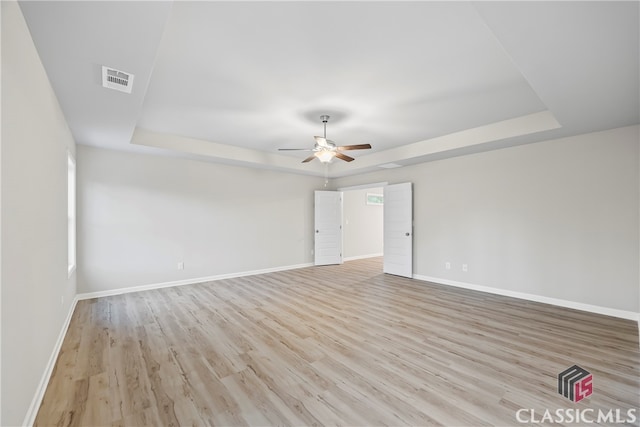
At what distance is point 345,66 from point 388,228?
4.37 m

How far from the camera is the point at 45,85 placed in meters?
2.28

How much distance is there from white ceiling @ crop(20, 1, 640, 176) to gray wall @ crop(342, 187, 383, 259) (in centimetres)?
428

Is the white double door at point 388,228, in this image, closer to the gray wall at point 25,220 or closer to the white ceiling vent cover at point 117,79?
the white ceiling vent cover at point 117,79

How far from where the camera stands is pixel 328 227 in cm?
749

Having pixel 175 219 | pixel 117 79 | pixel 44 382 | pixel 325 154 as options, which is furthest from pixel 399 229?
pixel 44 382

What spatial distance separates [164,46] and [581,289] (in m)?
5.78

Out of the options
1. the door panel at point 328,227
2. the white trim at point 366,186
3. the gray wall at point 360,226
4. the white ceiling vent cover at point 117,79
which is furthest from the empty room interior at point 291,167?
the gray wall at point 360,226

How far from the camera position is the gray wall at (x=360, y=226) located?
27.8 ft

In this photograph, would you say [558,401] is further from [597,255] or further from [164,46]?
[164,46]

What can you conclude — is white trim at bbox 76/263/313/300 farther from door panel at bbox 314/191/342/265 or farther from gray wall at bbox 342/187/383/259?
gray wall at bbox 342/187/383/259

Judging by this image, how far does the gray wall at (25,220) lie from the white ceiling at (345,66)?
238mm

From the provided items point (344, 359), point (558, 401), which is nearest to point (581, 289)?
point (558, 401)

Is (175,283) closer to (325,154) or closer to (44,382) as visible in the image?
(44,382)

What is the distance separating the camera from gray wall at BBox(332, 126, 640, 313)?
3.61 meters
